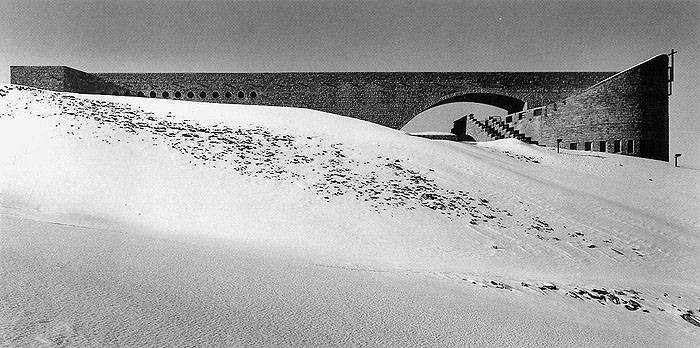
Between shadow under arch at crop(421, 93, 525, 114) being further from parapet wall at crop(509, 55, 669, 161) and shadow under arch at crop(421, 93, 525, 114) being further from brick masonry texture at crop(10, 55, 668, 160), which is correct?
parapet wall at crop(509, 55, 669, 161)

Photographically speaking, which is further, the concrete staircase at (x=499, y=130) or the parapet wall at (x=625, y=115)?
the concrete staircase at (x=499, y=130)

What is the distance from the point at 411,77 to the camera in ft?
101

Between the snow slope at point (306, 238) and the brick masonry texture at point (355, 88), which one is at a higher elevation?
the brick masonry texture at point (355, 88)

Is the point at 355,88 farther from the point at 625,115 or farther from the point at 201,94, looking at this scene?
the point at 625,115

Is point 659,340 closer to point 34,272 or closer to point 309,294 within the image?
point 309,294

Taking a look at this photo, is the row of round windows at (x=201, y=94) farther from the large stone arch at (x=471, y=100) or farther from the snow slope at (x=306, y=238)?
the snow slope at (x=306, y=238)

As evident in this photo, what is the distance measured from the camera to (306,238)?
7.75m

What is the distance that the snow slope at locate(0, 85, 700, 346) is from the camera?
10.6 feet

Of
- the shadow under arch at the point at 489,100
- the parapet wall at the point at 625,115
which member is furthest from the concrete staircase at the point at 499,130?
the parapet wall at the point at 625,115

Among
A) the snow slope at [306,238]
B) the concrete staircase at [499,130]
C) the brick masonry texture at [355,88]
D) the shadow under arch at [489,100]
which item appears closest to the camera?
the snow slope at [306,238]

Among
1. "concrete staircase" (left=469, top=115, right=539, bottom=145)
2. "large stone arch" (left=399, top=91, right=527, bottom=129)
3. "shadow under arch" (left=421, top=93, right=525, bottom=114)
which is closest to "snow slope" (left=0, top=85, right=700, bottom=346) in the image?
"concrete staircase" (left=469, top=115, right=539, bottom=145)

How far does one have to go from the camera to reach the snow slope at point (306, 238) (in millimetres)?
3242

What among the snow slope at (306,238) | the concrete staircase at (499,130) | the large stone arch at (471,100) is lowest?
the snow slope at (306,238)

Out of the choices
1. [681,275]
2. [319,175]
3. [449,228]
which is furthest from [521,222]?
[319,175]
